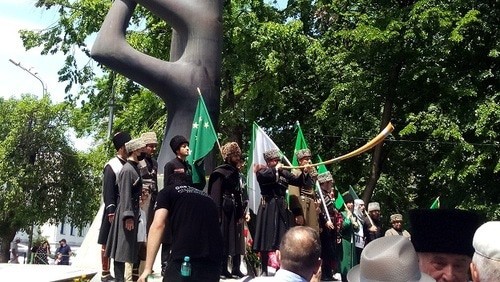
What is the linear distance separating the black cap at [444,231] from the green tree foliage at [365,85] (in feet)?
52.6

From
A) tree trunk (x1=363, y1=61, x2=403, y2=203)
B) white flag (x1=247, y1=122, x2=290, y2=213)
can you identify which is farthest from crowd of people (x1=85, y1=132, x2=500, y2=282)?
tree trunk (x1=363, y1=61, x2=403, y2=203)

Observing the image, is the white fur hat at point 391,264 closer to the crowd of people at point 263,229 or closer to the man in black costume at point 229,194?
the crowd of people at point 263,229

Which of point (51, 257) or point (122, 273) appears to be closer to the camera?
point (122, 273)

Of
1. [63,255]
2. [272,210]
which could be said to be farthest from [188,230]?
[63,255]

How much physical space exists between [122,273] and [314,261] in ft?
14.9

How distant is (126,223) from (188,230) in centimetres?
197

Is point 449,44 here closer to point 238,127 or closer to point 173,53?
point 238,127

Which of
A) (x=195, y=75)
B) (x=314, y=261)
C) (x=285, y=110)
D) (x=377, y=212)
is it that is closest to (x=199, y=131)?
(x=195, y=75)

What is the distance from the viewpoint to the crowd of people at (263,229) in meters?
3.32

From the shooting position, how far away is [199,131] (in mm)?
10367

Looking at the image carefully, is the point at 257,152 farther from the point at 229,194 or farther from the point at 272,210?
the point at 229,194

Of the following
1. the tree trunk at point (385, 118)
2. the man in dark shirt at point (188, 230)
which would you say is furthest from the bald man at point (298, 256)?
the tree trunk at point (385, 118)

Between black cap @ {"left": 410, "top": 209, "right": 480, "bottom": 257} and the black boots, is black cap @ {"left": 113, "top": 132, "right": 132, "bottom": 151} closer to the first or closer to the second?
the black boots

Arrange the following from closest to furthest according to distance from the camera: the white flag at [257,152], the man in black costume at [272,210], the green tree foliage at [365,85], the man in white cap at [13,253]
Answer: the man in black costume at [272,210] → the white flag at [257,152] → the green tree foliage at [365,85] → the man in white cap at [13,253]
